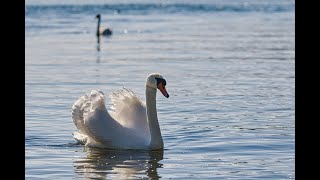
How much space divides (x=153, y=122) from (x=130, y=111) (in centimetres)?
61

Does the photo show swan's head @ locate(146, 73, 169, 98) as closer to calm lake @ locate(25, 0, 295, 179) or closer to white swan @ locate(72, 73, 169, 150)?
white swan @ locate(72, 73, 169, 150)

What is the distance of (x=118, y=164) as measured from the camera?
27.8ft

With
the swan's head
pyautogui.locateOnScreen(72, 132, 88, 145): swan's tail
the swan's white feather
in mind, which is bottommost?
pyautogui.locateOnScreen(72, 132, 88, 145): swan's tail

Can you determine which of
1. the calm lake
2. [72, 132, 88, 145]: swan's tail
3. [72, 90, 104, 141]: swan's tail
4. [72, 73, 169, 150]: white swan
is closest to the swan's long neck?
[72, 73, 169, 150]: white swan

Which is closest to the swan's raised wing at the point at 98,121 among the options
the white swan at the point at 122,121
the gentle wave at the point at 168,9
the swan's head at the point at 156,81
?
the white swan at the point at 122,121

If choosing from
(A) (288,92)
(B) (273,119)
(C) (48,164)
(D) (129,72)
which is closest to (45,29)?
(D) (129,72)

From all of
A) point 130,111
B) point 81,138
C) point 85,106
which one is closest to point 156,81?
point 130,111

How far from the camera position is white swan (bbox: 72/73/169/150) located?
30.3 feet

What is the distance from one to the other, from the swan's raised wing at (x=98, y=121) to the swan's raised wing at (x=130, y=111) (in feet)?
1.25

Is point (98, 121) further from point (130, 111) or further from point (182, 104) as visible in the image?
point (182, 104)

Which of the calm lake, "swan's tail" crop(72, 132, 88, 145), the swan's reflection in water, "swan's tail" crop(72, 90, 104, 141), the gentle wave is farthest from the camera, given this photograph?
the gentle wave

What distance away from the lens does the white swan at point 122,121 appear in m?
9.25
